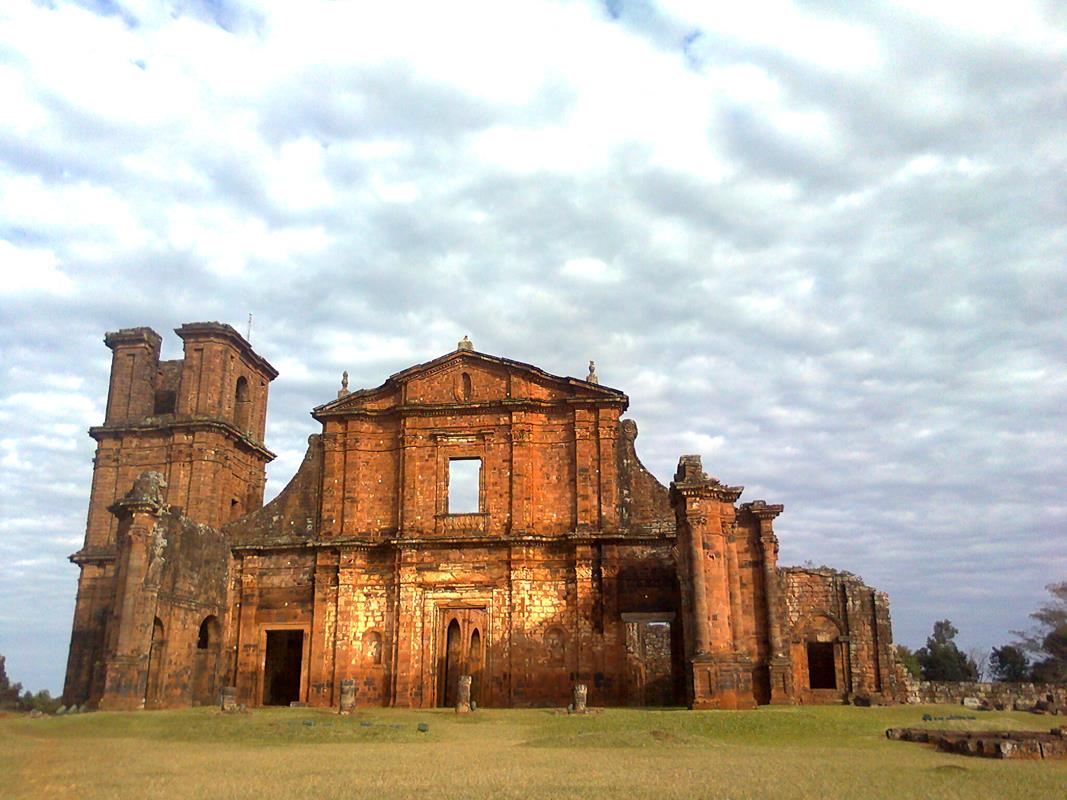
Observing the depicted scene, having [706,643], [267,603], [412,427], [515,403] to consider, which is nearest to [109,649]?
[267,603]

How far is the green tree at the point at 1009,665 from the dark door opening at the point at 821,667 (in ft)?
80.6

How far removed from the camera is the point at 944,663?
165 ft

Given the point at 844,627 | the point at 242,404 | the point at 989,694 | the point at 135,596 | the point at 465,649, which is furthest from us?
the point at 242,404

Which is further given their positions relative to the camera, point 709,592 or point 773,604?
point 773,604

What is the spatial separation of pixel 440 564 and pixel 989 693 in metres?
18.2

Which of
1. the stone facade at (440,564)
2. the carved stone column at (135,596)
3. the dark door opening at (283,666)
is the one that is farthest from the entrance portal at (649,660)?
the carved stone column at (135,596)

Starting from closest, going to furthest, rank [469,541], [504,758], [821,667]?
[504,758] → [469,541] → [821,667]

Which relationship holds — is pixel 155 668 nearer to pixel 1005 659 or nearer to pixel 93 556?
pixel 93 556

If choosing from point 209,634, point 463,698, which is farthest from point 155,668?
point 463,698

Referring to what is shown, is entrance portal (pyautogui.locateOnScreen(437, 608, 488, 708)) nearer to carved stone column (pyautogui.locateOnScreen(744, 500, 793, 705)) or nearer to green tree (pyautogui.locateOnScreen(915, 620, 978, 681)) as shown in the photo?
carved stone column (pyautogui.locateOnScreen(744, 500, 793, 705))

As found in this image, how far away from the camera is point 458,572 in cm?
2603

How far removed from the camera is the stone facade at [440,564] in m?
24.0

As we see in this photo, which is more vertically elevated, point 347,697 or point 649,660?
point 649,660

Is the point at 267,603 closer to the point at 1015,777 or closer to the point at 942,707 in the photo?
the point at 942,707
